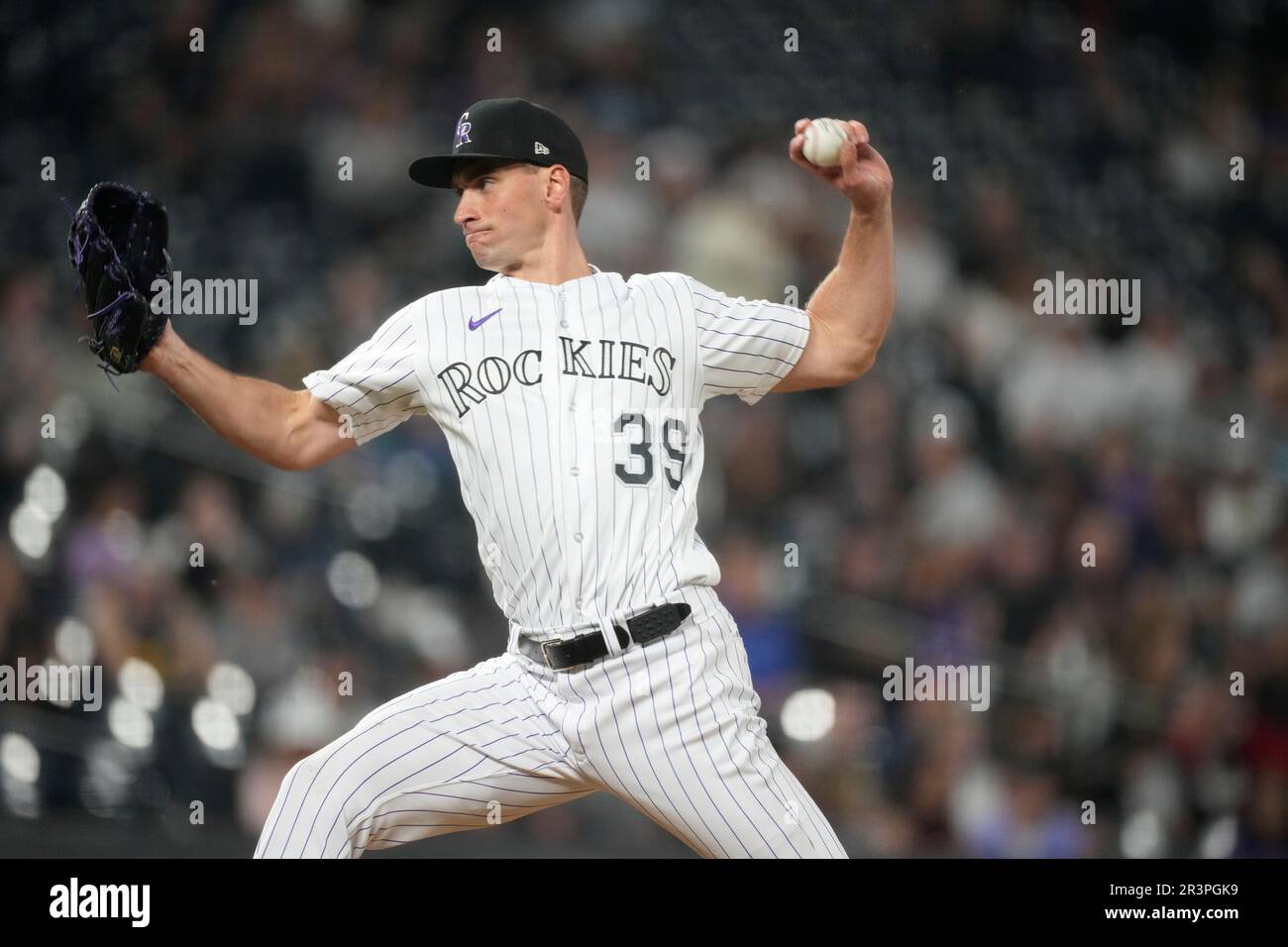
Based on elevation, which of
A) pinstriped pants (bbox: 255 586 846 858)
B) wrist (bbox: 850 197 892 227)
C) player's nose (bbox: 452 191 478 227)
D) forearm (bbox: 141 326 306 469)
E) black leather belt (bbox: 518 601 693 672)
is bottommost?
pinstriped pants (bbox: 255 586 846 858)

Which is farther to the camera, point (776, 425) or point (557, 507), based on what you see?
point (776, 425)

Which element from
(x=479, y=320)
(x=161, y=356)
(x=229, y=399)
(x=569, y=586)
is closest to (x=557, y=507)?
(x=569, y=586)

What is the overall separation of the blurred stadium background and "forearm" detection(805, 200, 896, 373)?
172cm

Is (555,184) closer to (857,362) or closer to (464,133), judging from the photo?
(464,133)

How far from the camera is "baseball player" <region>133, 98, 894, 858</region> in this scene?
1.99 m

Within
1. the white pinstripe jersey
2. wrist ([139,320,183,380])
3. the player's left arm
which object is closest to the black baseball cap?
the white pinstripe jersey

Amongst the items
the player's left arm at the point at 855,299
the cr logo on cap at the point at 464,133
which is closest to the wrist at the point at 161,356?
the cr logo on cap at the point at 464,133

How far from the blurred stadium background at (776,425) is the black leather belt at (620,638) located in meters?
1.85

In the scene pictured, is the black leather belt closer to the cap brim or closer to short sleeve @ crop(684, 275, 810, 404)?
short sleeve @ crop(684, 275, 810, 404)

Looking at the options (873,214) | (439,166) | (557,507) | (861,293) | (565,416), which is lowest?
(557,507)

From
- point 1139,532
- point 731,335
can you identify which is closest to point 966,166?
point 1139,532

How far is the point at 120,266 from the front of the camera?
79.6 inches

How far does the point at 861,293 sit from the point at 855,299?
0.04 ft

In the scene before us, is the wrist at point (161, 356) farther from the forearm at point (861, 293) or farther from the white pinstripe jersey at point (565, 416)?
the forearm at point (861, 293)
